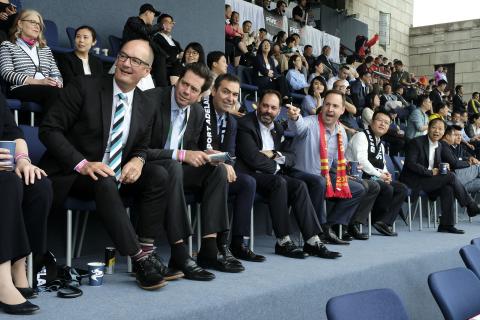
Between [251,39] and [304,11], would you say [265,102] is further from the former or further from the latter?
[304,11]

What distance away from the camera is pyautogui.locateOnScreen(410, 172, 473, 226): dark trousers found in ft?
16.2

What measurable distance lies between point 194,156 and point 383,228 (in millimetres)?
2372

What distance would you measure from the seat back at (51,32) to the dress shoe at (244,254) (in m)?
2.48

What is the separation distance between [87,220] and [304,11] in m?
9.70

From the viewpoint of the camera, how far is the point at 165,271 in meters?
2.35

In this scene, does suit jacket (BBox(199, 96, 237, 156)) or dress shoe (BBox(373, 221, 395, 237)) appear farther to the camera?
dress shoe (BBox(373, 221, 395, 237))

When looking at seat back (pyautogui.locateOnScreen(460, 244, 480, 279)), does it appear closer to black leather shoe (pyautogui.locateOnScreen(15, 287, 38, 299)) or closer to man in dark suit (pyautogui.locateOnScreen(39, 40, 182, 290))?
man in dark suit (pyautogui.locateOnScreen(39, 40, 182, 290))

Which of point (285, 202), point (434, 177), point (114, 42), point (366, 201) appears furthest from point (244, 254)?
point (114, 42)

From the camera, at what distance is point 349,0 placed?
14.7 m

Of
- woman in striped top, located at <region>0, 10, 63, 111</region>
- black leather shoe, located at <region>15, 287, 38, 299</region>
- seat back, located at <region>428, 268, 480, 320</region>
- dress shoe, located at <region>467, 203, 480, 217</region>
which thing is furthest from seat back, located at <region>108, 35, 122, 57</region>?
seat back, located at <region>428, 268, 480, 320</region>

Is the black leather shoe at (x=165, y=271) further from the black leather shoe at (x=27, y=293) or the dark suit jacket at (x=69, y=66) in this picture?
the dark suit jacket at (x=69, y=66)

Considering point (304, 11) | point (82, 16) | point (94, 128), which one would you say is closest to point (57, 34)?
point (82, 16)

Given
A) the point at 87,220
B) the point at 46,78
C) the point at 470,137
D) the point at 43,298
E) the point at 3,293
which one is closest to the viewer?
the point at 3,293

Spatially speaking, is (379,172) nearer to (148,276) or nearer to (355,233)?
(355,233)
